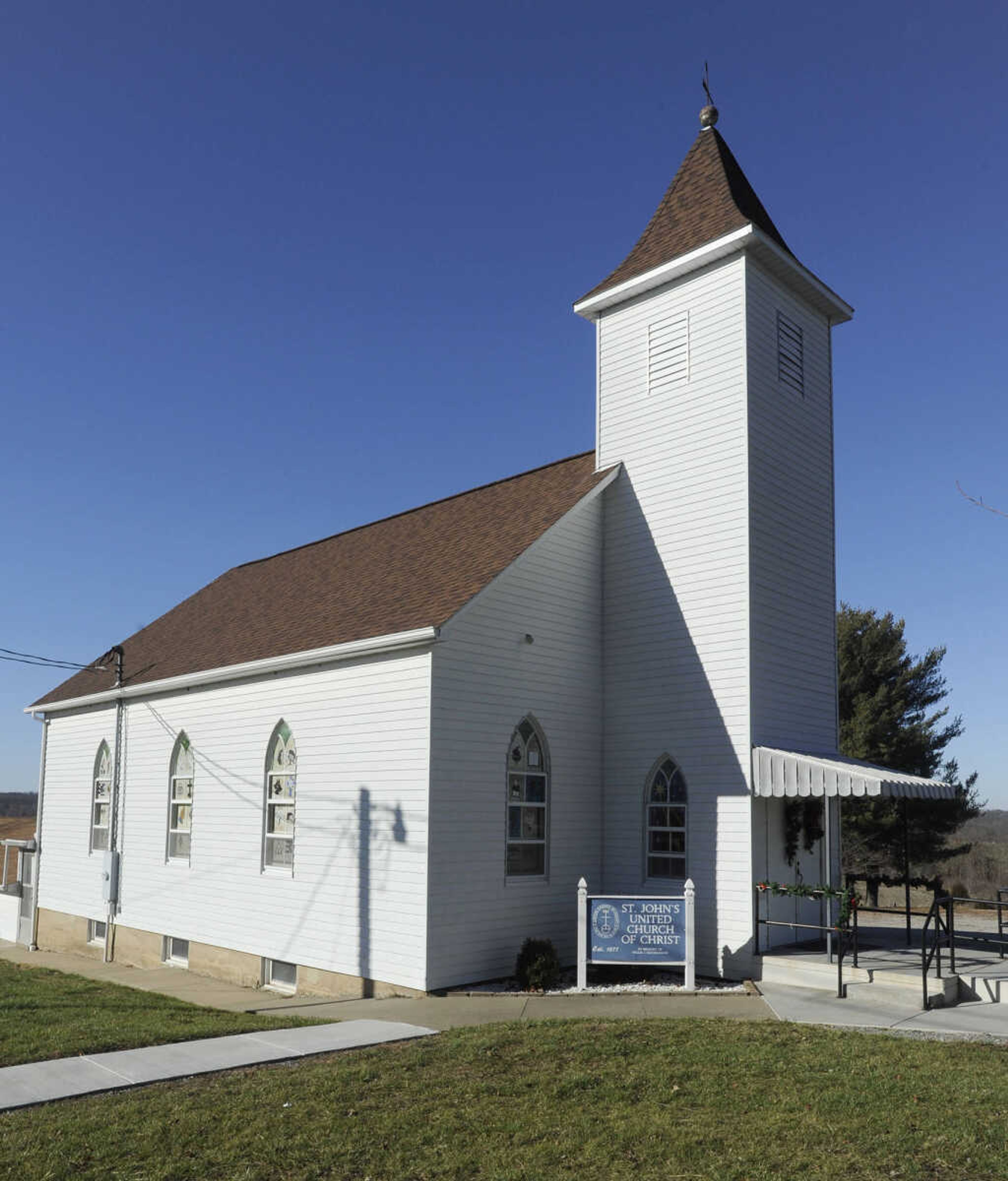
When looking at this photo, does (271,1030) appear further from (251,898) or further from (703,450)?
(703,450)

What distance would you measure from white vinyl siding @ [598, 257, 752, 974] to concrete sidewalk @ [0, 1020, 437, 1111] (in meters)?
5.70

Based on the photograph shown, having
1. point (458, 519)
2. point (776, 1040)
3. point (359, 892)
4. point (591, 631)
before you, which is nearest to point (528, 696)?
point (591, 631)

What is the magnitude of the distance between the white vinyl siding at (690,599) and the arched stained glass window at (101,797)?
1258 centimetres

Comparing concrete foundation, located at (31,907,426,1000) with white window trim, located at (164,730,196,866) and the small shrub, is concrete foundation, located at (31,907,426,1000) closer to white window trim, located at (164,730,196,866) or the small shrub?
the small shrub

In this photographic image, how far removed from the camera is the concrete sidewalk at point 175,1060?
9117 mm

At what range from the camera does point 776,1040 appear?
34.9 ft

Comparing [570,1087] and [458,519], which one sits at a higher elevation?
[458,519]

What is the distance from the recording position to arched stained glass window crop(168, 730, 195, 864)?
68.3 feet

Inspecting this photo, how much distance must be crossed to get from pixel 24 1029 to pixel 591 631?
33.0 feet

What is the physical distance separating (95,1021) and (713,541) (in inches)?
424

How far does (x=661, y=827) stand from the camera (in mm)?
16656

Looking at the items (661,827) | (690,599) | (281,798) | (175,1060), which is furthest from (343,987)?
(690,599)

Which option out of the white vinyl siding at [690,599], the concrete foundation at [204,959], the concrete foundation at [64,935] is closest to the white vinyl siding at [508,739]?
the white vinyl siding at [690,599]

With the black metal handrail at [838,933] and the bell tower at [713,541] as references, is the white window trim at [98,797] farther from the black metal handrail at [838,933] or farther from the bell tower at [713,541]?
the black metal handrail at [838,933]
